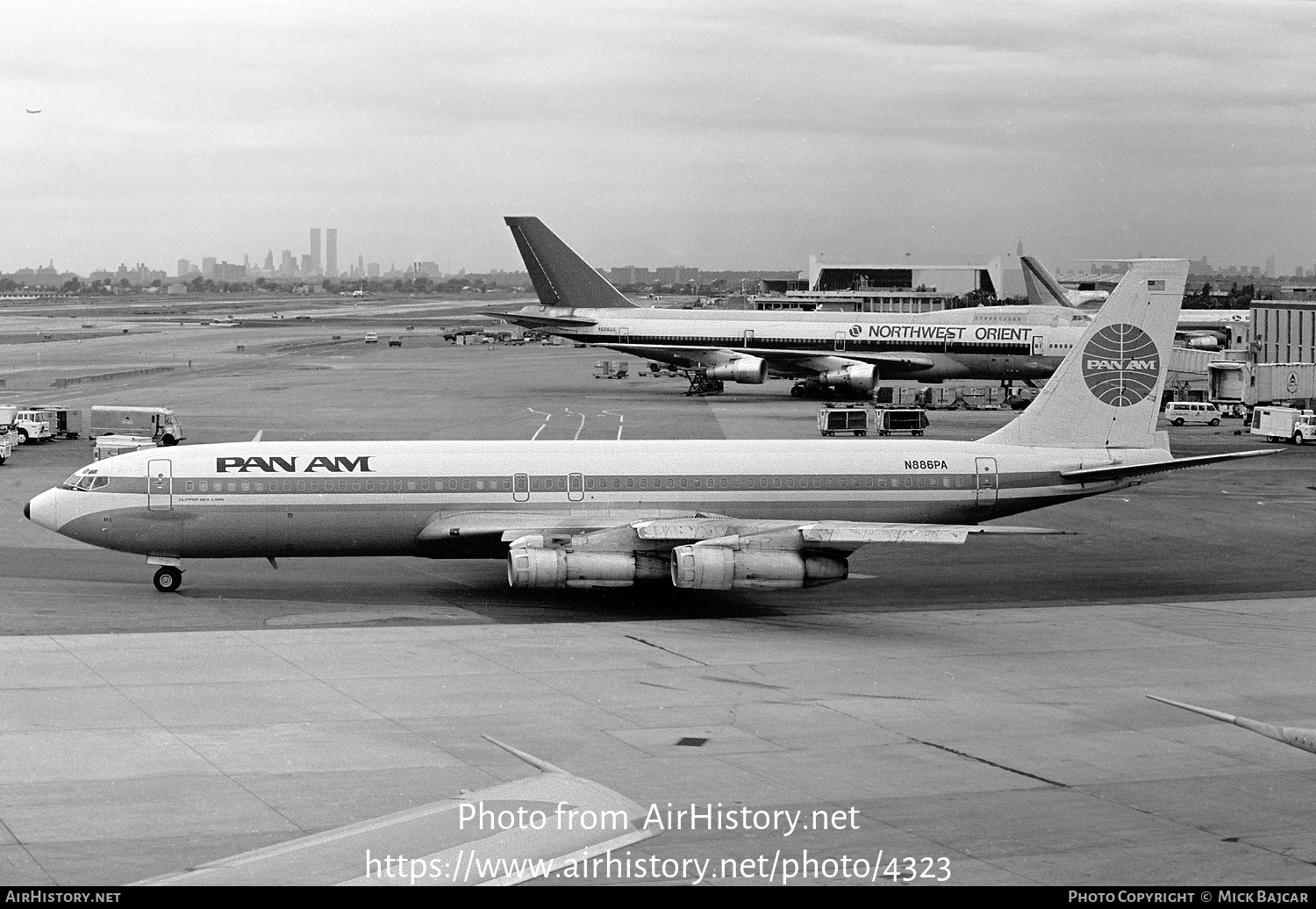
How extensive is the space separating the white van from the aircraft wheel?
Result: 60.8 m

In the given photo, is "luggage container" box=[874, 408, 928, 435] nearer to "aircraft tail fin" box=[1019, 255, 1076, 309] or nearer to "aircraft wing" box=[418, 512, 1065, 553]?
"aircraft wing" box=[418, 512, 1065, 553]

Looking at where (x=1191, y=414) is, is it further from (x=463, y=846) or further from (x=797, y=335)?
(x=463, y=846)

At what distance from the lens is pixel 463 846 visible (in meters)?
10.2

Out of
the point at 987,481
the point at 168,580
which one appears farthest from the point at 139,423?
the point at 987,481

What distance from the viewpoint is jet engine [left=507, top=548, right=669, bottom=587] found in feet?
112

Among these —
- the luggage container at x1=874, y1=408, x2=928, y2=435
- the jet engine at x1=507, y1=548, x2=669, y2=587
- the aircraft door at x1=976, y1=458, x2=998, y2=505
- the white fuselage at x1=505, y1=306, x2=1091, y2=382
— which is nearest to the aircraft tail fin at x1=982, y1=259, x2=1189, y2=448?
the aircraft door at x1=976, y1=458, x2=998, y2=505

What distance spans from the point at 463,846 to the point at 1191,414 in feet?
258

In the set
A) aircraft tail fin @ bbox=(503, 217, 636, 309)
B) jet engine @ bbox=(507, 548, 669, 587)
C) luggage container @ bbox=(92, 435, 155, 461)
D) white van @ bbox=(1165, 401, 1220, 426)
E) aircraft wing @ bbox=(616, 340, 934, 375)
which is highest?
aircraft tail fin @ bbox=(503, 217, 636, 309)

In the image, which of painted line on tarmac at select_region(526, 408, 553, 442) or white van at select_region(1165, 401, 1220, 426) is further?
white van at select_region(1165, 401, 1220, 426)

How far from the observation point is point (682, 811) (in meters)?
19.5

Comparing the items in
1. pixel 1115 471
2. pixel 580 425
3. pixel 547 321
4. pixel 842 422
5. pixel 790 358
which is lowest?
pixel 580 425

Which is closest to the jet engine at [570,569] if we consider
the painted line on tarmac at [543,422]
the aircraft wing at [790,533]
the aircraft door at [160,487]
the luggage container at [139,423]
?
the aircraft wing at [790,533]

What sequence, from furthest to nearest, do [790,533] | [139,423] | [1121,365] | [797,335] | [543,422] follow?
1. [797,335]
2. [543,422]
3. [139,423]
4. [1121,365]
5. [790,533]
